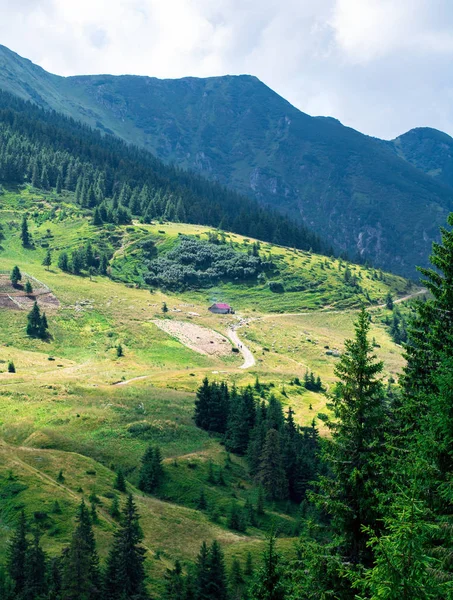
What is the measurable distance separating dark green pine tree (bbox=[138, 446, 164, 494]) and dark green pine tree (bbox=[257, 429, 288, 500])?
559 inches

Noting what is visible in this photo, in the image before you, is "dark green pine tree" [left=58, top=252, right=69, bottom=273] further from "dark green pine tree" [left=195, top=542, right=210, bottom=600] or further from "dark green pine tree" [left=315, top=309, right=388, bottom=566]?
"dark green pine tree" [left=315, top=309, right=388, bottom=566]

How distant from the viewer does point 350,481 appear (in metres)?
17.5

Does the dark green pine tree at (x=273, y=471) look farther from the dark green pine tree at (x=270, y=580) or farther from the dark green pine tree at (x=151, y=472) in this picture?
the dark green pine tree at (x=270, y=580)

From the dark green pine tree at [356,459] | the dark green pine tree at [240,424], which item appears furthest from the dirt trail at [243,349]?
the dark green pine tree at [356,459]

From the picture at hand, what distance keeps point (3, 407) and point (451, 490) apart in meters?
74.7

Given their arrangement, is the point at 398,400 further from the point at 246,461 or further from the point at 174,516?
the point at 246,461

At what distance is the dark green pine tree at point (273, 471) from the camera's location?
2726 inches

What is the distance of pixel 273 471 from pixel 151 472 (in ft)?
56.3

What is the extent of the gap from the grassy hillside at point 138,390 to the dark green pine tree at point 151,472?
3.90 feet

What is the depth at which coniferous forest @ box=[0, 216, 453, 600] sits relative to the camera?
11172 mm

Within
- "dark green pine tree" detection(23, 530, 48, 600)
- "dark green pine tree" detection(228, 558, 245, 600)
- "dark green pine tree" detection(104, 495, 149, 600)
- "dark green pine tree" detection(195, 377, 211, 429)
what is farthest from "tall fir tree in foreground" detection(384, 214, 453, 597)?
"dark green pine tree" detection(195, 377, 211, 429)

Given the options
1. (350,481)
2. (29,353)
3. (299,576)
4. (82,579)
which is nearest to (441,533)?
(350,481)

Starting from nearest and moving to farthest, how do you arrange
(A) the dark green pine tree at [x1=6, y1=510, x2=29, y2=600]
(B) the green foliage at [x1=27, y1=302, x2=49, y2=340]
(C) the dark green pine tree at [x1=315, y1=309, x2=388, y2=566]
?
(C) the dark green pine tree at [x1=315, y1=309, x2=388, y2=566] < (A) the dark green pine tree at [x1=6, y1=510, x2=29, y2=600] < (B) the green foliage at [x1=27, y1=302, x2=49, y2=340]

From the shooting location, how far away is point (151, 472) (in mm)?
64312
